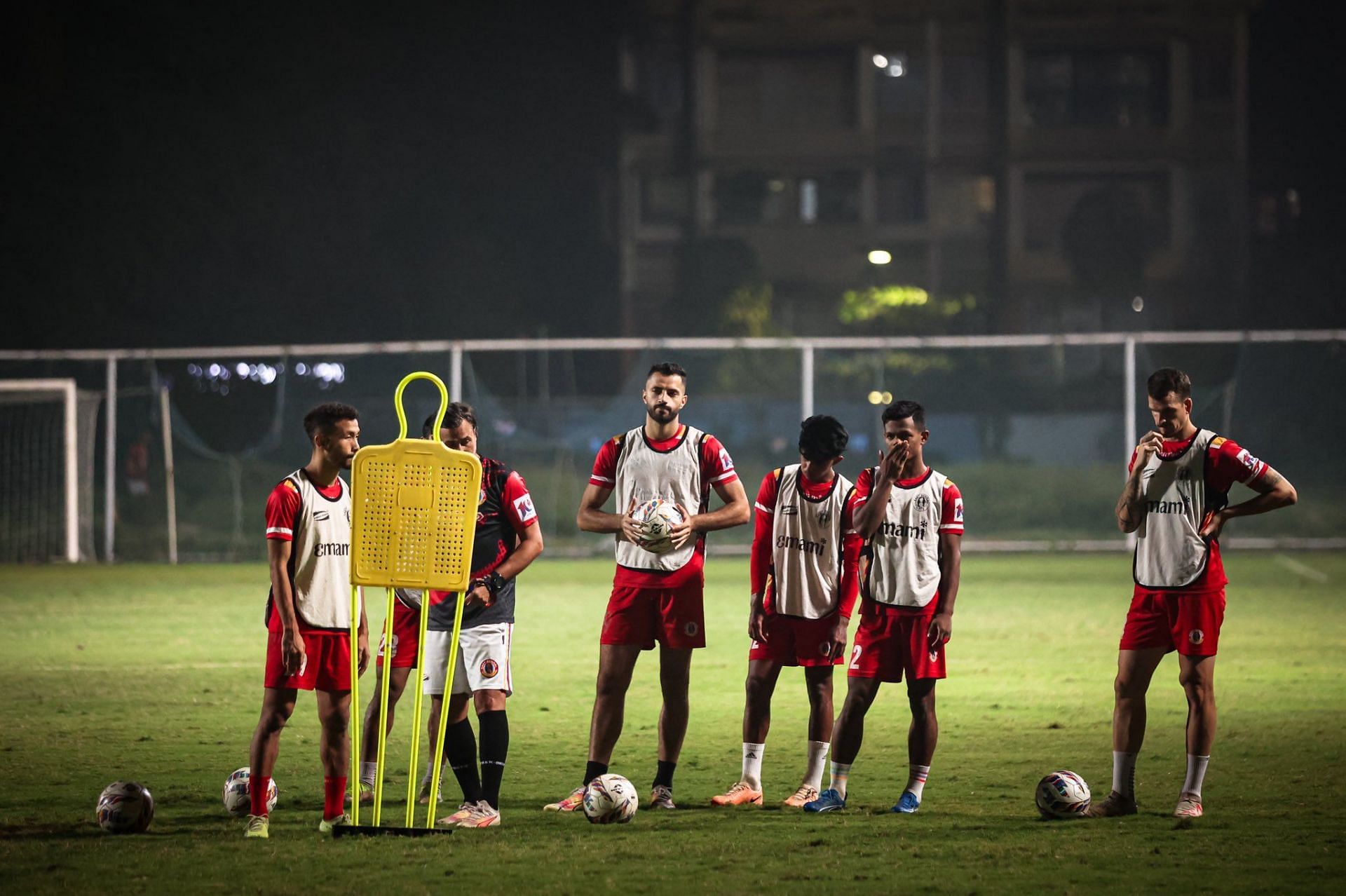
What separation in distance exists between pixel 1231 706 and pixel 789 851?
197 inches

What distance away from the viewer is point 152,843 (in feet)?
20.7

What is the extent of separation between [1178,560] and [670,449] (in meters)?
2.37

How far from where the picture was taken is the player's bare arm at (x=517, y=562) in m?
6.68

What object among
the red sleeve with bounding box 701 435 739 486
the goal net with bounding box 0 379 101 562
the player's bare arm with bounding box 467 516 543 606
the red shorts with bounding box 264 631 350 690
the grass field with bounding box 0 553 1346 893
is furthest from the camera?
the goal net with bounding box 0 379 101 562

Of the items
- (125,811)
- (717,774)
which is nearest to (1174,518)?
(717,774)

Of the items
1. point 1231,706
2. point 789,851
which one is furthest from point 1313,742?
point 789,851

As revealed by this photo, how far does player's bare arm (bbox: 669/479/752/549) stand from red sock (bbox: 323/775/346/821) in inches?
71.7

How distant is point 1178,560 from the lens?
7078 mm

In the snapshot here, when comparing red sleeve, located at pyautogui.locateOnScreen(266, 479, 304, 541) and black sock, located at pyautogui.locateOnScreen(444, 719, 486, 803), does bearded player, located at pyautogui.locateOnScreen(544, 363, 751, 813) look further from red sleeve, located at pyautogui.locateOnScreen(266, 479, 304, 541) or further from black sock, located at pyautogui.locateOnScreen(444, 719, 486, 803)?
red sleeve, located at pyautogui.locateOnScreen(266, 479, 304, 541)

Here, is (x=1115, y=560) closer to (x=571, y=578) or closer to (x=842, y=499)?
(x=571, y=578)

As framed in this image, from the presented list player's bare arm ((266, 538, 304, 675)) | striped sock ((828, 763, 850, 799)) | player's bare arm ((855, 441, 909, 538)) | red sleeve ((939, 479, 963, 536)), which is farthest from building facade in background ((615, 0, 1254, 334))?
player's bare arm ((266, 538, 304, 675))

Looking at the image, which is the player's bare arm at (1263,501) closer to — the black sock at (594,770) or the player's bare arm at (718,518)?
the player's bare arm at (718,518)

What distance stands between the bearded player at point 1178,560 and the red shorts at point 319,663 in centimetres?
334

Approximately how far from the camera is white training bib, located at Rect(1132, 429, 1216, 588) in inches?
279
